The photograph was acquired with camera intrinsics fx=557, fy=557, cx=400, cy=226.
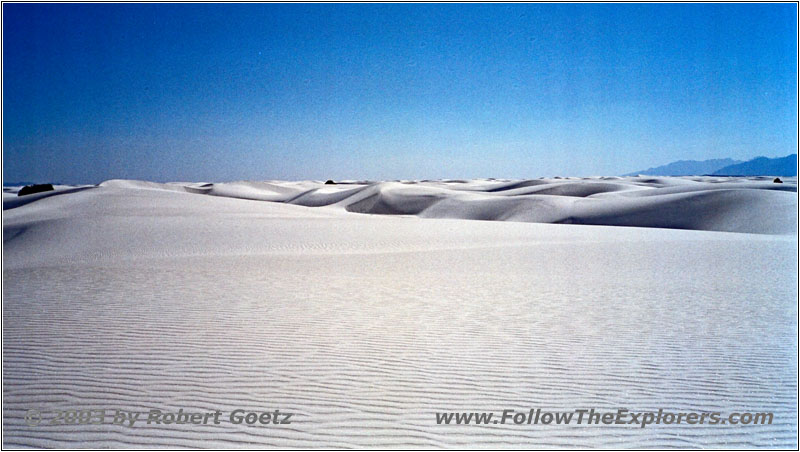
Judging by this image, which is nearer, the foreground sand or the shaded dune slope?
the foreground sand

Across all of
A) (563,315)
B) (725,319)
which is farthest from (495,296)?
(725,319)

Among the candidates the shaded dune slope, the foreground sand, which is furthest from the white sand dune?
the foreground sand

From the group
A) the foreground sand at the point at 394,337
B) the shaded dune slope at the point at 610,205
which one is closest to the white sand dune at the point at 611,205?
the shaded dune slope at the point at 610,205

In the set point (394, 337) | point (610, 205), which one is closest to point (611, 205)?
point (610, 205)

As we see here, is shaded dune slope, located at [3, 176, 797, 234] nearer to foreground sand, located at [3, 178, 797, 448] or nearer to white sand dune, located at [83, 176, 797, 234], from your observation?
white sand dune, located at [83, 176, 797, 234]

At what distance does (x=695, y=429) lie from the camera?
15.1 feet

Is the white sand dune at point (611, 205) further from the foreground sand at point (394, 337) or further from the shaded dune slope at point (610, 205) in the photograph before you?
the foreground sand at point (394, 337)

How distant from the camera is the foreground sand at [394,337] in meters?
4.62

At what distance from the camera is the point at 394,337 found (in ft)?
22.8

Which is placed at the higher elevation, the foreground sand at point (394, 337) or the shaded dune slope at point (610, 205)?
the shaded dune slope at point (610, 205)

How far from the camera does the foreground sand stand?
462cm

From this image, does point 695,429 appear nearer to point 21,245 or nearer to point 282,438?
point 282,438

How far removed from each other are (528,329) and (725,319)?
293 cm

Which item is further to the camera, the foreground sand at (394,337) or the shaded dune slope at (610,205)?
the shaded dune slope at (610,205)
